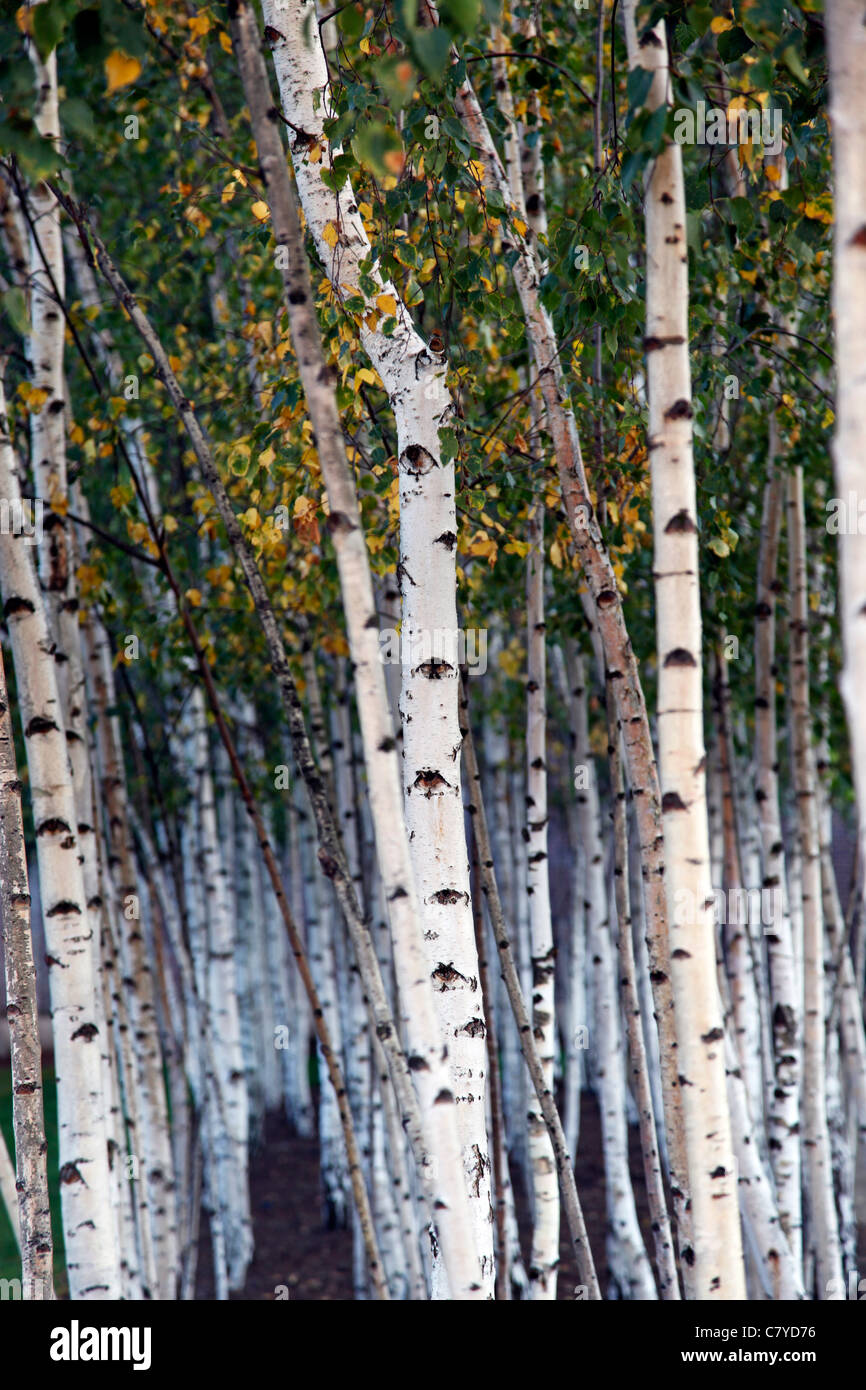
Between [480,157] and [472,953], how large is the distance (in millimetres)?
2262

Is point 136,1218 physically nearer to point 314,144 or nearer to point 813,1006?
point 813,1006

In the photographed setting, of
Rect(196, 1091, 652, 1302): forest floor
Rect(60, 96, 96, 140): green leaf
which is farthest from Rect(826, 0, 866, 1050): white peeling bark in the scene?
Rect(196, 1091, 652, 1302): forest floor

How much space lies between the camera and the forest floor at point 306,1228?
7426mm

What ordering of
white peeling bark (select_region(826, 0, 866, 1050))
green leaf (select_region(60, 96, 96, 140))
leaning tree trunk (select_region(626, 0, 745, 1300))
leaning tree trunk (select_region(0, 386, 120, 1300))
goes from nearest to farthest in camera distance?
white peeling bark (select_region(826, 0, 866, 1050)), green leaf (select_region(60, 96, 96, 140)), leaning tree trunk (select_region(626, 0, 745, 1300)), leaning tree trunk (select_region(0, 386, 120, 1300))

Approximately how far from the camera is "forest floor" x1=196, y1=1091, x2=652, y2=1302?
7.43 m

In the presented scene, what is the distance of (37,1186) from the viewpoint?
2748 mm

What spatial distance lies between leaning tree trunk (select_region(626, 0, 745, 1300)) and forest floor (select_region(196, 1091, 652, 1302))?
4885mm

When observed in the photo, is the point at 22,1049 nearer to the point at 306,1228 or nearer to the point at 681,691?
the point at 681,691

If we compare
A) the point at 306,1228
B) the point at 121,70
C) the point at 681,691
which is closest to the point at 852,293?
the point at 681,691

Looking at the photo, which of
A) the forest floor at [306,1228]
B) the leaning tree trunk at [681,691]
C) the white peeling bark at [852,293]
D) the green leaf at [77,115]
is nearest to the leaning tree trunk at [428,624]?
the leaning tree trunk at [681,691]

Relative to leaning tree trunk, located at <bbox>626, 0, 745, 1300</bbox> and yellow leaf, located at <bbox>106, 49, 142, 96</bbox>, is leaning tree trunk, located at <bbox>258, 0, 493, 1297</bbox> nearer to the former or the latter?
leaning tree trunk, located at <bbox>626, 0, 745, 1300</bbox>

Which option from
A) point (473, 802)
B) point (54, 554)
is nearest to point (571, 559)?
point (473, 802)

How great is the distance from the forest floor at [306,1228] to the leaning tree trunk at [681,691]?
4.88 meters

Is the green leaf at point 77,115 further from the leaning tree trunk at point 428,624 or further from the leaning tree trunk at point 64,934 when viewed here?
the leaning tree trunk at point 64,934
